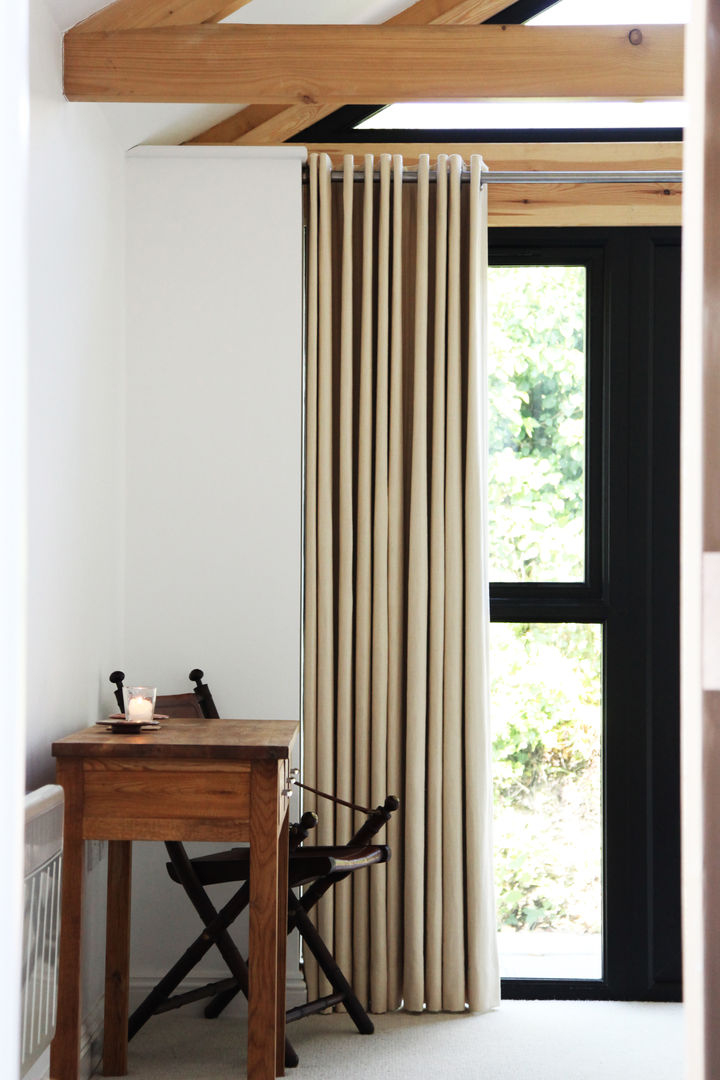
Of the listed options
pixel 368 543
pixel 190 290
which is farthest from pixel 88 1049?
pixel 190 290

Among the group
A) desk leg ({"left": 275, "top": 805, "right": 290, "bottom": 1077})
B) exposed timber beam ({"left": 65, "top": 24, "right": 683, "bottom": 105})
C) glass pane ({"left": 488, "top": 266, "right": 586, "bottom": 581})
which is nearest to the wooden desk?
desk leg ({"left": 275, "top": 805, "right": 290, "bottom": 1077})

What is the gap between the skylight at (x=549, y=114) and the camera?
3412 millimetres

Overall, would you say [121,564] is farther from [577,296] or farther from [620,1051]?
[620,1051]

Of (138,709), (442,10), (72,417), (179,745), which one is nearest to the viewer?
(179,745)

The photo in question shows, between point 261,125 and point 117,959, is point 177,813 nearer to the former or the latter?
point 117,959

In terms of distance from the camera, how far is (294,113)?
11.1ft

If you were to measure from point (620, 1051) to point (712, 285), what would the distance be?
2827 mm

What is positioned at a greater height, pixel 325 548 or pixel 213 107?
pixel 213 107

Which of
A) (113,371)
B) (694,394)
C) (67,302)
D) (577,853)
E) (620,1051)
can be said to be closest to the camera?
(694,394)

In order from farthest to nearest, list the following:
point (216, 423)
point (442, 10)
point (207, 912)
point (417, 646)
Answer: point (442, 10) < point (216, 423) < point (417, 646) < point (207, 912)

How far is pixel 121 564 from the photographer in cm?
317

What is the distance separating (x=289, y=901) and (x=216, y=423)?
56.1 inches

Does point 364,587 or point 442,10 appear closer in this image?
point 364,587

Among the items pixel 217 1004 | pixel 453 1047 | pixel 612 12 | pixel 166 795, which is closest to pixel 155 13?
pixel 612 12
